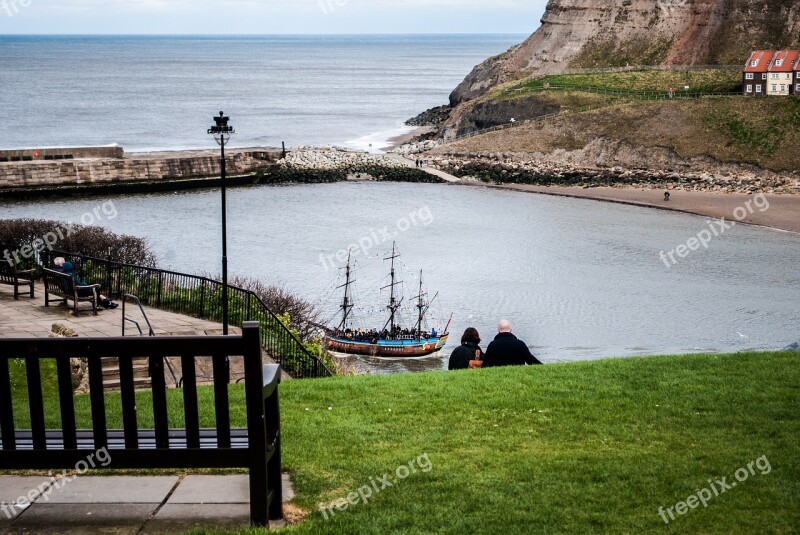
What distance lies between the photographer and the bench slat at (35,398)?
6.22 m

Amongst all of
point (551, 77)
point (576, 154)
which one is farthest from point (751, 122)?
point (551, 77)

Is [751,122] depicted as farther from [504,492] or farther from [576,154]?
[504,492]

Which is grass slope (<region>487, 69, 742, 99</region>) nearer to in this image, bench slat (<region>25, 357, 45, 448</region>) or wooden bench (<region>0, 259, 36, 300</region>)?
wooden bench (<region>0, 259, 36, 300</region>)

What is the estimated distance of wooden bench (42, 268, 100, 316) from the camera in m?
17.6

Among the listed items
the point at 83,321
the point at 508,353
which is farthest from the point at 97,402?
the point at 83,321

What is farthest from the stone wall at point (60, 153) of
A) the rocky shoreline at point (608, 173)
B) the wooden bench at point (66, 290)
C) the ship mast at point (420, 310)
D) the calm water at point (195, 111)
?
the wooden bench at point (66, 290)

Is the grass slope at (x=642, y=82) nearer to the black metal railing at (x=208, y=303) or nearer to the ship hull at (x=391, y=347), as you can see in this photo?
the ship hull at (x=391, y=347)

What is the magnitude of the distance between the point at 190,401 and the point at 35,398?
3.16 feet

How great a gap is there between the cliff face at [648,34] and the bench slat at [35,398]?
98.5 metres

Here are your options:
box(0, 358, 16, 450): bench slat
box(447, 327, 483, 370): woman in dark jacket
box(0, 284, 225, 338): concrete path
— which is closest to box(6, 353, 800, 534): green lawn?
box(447, 327, 483, 370): woman in dark jacket

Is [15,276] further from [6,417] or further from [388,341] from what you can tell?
[388,341]

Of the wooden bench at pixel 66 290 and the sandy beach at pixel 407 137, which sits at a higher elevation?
the sandy beach at pixel 407 137

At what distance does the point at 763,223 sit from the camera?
5728 centimetres

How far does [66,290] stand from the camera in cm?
1794
